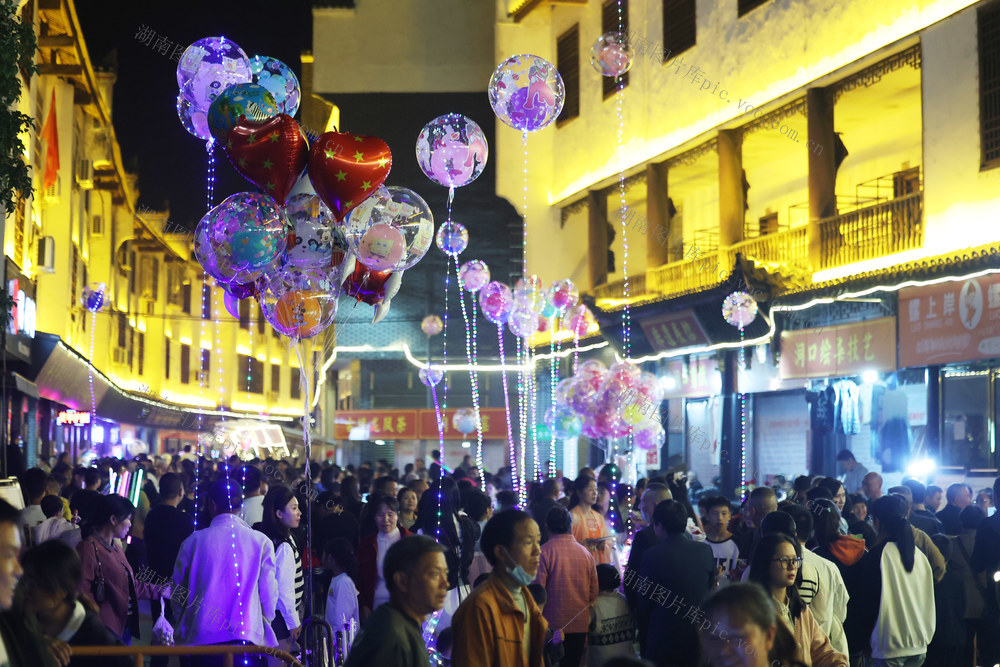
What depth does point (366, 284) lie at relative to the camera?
9.77 meters

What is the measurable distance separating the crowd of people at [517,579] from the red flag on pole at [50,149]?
13.9 meters

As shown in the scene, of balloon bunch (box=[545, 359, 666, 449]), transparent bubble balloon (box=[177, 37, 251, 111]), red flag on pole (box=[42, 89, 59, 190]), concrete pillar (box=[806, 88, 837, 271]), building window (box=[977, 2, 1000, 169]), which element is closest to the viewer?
transparent bubble balloon (box=[177, 37, 251, 111])

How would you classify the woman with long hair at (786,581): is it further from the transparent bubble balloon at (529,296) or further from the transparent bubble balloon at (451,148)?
the transparent bubble balloon at (529,296)

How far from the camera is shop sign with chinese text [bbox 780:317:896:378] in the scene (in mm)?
15550

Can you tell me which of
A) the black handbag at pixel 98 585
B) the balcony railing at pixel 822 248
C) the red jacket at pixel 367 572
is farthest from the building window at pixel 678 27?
the black handbag at pixel 98 585

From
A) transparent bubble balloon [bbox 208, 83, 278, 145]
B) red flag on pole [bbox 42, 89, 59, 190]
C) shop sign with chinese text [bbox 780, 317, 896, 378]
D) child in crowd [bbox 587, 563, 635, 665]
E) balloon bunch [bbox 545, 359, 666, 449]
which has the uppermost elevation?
red flag on pole [bbox 42, 89, 59, 190]

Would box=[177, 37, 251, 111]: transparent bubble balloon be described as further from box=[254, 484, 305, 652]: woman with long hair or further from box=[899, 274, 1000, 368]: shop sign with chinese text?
box=[899, 274, 1000, 368]: shop sign with chinese text

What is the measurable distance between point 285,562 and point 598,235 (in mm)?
18625

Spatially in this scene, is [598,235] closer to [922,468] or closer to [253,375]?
[922,468]

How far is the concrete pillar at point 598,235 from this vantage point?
82.5 feet

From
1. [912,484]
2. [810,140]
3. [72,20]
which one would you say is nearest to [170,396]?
[72,20]

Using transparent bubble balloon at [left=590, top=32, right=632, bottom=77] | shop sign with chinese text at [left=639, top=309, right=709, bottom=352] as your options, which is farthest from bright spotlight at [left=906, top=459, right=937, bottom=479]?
transparent bubble balloon at [left=590, top=32, right=632, bottom=77]

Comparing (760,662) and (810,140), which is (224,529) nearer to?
(760,662)

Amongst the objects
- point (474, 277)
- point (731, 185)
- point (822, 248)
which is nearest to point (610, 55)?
point (731, 185)
